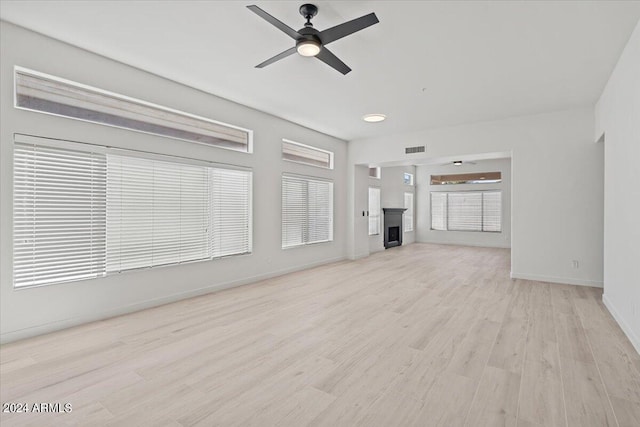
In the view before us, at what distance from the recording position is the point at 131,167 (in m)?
3.79

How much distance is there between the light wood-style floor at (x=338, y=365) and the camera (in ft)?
6.26

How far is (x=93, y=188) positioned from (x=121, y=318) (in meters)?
1.49

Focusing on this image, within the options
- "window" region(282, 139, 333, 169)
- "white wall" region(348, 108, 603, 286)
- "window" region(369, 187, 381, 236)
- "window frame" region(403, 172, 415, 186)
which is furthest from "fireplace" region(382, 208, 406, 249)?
"white wall" region(348, 108, 603, 286)

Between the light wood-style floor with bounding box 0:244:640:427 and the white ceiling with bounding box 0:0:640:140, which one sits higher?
the white ceiling with bounding box 0:0:640:140

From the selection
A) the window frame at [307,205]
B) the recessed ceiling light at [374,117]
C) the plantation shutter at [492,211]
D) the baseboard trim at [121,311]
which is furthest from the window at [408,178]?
the baseboard trim at [121,311]

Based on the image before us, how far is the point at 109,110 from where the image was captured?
3682 millimetres

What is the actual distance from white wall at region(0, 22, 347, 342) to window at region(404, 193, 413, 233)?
6128 mm

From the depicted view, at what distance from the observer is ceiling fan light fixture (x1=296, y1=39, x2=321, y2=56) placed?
2721mm

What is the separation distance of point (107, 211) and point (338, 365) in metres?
3.03

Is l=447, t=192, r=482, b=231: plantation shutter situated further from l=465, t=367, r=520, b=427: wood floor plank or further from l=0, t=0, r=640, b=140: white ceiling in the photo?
l=465, t=367, r=520, b=427: wood floor plank

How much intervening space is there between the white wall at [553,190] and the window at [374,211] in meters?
3.46

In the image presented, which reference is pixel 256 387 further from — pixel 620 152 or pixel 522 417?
pixel 620 152

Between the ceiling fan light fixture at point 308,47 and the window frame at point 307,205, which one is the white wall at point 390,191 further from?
the ceiling fan light fixture at point 308,47

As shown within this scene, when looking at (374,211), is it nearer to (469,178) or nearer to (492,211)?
(469,178)
